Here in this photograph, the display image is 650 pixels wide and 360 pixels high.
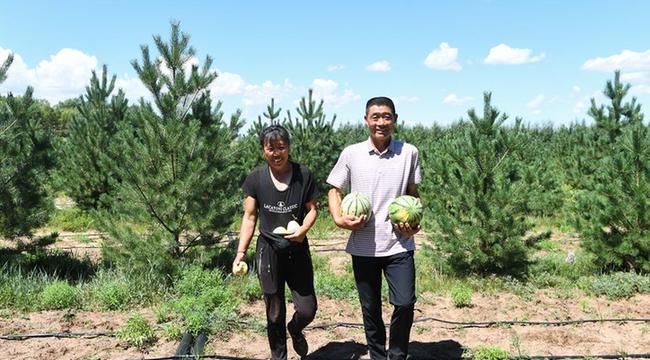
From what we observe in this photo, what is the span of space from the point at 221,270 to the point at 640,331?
16.5ft

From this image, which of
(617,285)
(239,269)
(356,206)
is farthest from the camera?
(617,285)

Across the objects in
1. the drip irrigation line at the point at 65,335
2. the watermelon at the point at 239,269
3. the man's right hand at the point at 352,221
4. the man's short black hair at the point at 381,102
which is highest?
the man's short black hair at the point at 381,102

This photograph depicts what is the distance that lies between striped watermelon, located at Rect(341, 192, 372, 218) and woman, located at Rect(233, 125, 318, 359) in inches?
15.1

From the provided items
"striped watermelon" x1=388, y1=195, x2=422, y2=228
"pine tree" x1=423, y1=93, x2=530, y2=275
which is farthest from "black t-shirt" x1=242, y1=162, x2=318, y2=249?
"pine tree" x1=423, y1=93, x2=530, y2=275

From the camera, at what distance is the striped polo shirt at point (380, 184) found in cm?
344

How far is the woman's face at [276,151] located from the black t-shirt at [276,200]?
0.47ft

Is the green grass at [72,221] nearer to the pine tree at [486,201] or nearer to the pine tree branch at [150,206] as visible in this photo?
the pine tree branch at [150,206]

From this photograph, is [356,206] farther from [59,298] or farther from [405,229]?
[59,298]

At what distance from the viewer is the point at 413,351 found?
14.5 feet

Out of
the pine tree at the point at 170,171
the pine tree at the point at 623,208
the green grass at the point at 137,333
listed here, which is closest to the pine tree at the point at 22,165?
the pine tree at the point at 170,171

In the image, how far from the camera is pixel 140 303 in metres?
5.88

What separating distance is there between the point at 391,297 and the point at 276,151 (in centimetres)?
137

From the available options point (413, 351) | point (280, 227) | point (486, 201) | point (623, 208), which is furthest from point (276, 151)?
point (623, 208)

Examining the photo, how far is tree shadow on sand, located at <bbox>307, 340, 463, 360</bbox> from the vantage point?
4305mm
